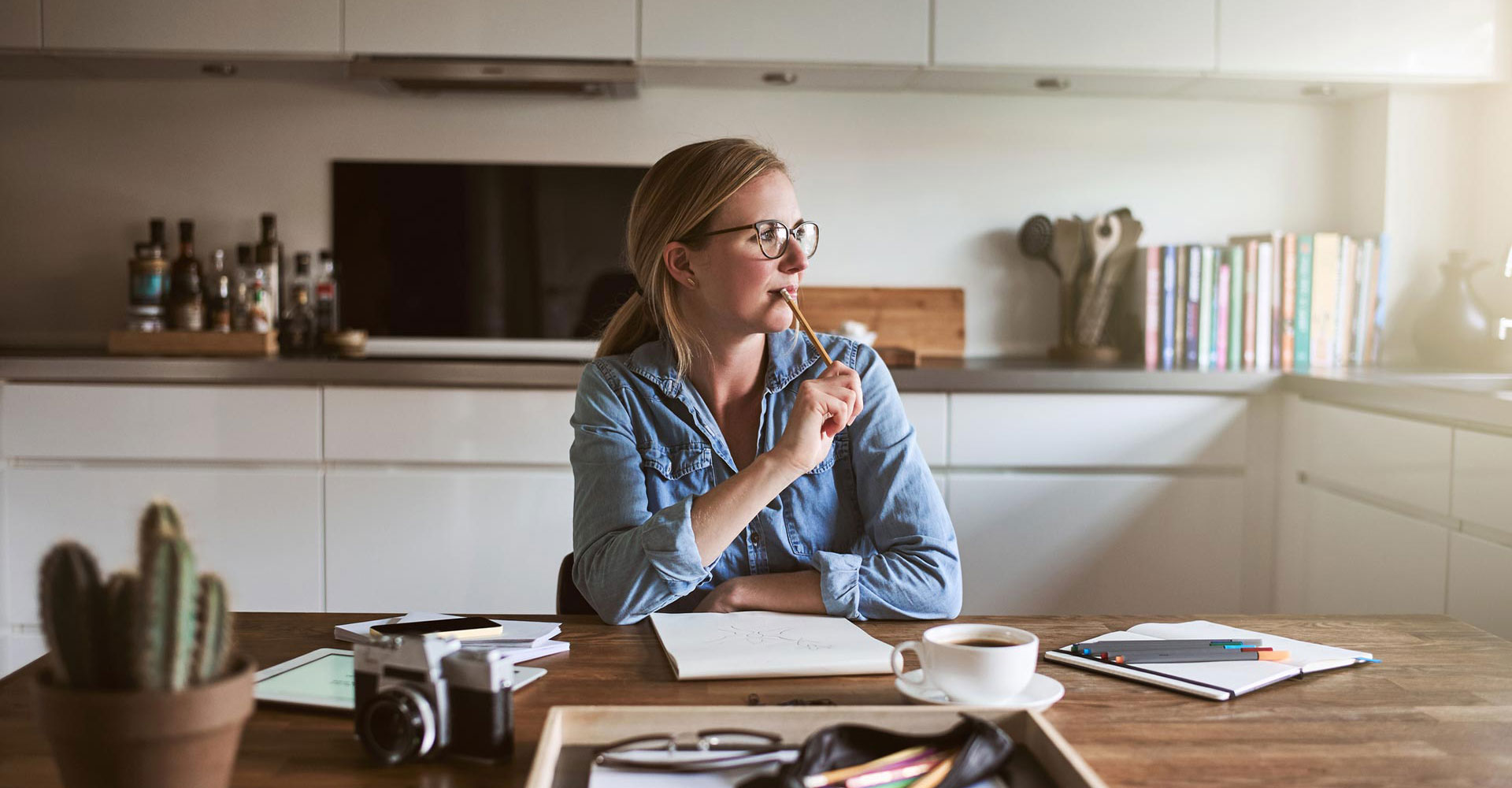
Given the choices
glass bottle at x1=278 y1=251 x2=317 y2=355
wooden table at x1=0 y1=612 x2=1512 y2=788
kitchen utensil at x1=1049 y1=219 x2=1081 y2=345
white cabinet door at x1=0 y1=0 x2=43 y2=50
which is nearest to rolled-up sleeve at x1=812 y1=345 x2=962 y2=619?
wooden table at x1=0 y1=612 x2=1512 y2=788

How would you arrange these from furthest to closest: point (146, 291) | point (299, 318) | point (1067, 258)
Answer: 1. point (1067, 258)
2. point (299, 318)
3. point (146, 291)

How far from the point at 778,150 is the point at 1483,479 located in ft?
6.31

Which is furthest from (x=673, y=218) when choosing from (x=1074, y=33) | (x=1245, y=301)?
(x=1245, y=301)

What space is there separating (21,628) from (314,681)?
2311 mm

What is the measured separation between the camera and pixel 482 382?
9.10 ft

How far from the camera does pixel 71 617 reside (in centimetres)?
63

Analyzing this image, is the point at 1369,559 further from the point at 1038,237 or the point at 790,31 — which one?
the point at 790,31

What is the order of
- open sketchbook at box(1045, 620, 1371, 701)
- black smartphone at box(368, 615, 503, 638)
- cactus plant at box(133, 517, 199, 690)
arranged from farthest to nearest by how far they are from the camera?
black smartphone at box(368, 615, 503, 638) → open sketchbook at box(1045, 620, 1371, 701) → cactus plant at box(133, 517, 199, 690)

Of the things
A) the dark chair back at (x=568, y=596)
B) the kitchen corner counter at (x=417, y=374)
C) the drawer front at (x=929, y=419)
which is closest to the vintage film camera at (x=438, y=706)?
the dark chair back at (x=568, y=596)

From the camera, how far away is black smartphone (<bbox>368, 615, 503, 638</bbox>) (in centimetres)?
111

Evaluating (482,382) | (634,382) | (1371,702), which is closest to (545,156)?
(482,382)

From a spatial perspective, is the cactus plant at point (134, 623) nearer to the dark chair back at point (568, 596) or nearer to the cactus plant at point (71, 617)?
the cactus plant at point (71, 617)

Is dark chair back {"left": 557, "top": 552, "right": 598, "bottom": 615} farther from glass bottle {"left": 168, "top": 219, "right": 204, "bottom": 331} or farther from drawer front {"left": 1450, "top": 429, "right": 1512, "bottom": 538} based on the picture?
glass bottle {"left": 168, "top": 219, "right": 204, "bottom": 331}

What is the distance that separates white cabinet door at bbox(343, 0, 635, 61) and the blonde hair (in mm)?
1474
